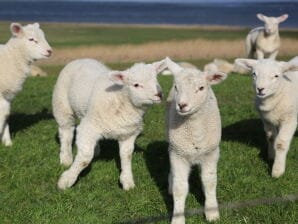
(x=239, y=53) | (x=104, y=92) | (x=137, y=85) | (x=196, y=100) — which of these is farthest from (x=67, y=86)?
(x=239, y=53)

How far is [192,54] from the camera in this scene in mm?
27141

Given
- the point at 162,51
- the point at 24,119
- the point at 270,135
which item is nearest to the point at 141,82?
the point at 270,135

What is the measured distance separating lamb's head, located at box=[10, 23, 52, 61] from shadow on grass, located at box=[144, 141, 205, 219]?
6.62 ft

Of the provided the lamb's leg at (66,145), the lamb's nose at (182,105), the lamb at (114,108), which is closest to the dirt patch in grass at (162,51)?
the lamb's leg at (66,145)

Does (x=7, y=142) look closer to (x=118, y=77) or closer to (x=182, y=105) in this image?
(x=118, y=77)

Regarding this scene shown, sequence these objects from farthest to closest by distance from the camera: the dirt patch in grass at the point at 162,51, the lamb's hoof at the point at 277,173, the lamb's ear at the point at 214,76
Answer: the dirt patch in grass at the point at 162,51 < the lamb's hoof at the point at 277,173 < the lamb's ear at the point at 214,76

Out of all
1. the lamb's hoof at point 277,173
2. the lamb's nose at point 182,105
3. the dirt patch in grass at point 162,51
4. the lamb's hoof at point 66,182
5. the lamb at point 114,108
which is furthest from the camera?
the dirt patch in grass at point 162,51

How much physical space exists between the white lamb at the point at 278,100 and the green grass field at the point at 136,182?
0.35 meters

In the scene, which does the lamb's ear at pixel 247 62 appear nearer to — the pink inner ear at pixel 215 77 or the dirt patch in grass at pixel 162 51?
the pink inner ear at pixel 215 77

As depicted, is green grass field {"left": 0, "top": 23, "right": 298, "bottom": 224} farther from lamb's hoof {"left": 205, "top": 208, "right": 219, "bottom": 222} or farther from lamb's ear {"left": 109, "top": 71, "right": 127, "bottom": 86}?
lamb's ear {"left": 109, "top": 71, "right": 127, "bottom": 86}

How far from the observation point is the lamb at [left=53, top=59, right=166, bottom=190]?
5238mm

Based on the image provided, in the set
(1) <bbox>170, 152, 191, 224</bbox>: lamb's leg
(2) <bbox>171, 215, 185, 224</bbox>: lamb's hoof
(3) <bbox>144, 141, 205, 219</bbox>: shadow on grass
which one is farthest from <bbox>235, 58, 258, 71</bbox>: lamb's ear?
(2) <bbox>171, 215, 185, 224</bbox>: lamb's hoof

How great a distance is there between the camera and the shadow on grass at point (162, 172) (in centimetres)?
547

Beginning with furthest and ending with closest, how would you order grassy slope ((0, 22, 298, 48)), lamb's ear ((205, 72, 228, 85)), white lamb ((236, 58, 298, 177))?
1. grassy slope ((0, 22, 298, 48))
2. white lamb ((236, 58, 298, 177))
3. lamb's ear ((205, 72, 228, 85))
